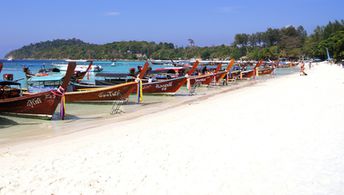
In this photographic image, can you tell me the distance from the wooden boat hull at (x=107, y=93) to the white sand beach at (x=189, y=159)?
5.59 meters

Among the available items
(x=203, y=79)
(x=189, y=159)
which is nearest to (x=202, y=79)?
(x=203, y=79)

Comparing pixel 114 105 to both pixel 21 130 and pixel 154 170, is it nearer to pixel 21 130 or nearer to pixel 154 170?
pixel 21 130

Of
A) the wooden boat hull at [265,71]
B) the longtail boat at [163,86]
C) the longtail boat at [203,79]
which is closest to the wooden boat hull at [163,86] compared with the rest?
the longtail boat at [163,86]

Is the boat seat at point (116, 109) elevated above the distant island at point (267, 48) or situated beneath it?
situated beneath

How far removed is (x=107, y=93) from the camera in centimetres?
1659

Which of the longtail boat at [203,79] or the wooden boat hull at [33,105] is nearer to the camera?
the wooden boat hull at [33,105]

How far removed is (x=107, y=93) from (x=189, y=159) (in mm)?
10571

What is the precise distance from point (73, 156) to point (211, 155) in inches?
105

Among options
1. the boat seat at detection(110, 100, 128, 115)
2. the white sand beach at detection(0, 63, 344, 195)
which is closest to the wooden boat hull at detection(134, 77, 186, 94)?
the boat seat at detection(110, 100, 128, 115)

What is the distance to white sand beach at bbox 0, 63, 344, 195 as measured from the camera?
17.4 feet

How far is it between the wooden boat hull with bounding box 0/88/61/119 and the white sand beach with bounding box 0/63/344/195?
279 cm

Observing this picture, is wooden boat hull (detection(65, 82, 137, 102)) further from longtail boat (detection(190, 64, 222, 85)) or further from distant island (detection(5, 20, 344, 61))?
distant island (detection(5, 20, 344, 61))

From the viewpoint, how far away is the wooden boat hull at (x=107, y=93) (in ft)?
52.3

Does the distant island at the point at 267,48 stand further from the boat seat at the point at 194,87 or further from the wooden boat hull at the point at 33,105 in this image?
the wooden boat hull at the point at 33,105
